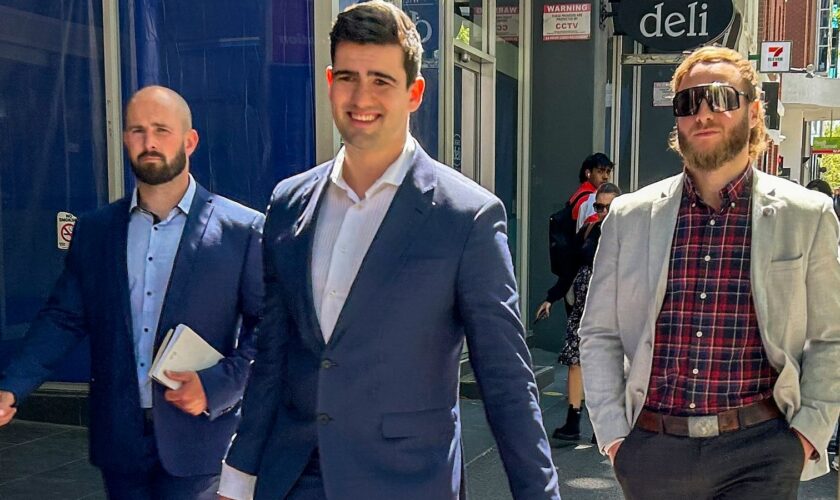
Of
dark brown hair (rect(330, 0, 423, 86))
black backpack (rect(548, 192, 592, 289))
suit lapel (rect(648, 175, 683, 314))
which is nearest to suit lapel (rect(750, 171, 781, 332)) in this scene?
suit lapel (rect(648, 175, 683, 314))

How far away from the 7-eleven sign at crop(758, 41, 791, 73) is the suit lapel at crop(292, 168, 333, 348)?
69.7ft

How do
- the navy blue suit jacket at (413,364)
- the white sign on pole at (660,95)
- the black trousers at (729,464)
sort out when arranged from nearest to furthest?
the navy blue suit jacket at (413,364) → the black trousers at (729,464) → the white sign on pole at (660,95)

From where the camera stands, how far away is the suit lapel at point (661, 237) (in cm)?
338

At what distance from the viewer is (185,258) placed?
11.4 feet

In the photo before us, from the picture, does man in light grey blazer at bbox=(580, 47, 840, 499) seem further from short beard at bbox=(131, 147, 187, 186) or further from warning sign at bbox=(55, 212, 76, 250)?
warning sign at bbox=(55, 212, 76, 250)

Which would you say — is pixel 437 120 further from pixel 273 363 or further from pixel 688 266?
pixel 273 363

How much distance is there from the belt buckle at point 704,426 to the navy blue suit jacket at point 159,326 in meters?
1.51

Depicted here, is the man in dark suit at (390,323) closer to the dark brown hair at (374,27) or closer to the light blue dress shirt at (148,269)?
the dark brown hair at (374,27)

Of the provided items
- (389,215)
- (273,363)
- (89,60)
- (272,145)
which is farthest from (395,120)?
(89,60)

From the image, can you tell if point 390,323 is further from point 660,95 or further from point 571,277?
point 660,95

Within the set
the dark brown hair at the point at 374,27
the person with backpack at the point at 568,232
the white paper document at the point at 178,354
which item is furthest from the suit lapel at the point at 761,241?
the person with backpack at the point at 568,232

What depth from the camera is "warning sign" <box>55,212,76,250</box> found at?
24.0 ft

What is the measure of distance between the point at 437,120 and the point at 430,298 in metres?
6.52

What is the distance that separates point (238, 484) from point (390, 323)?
0.64 m
